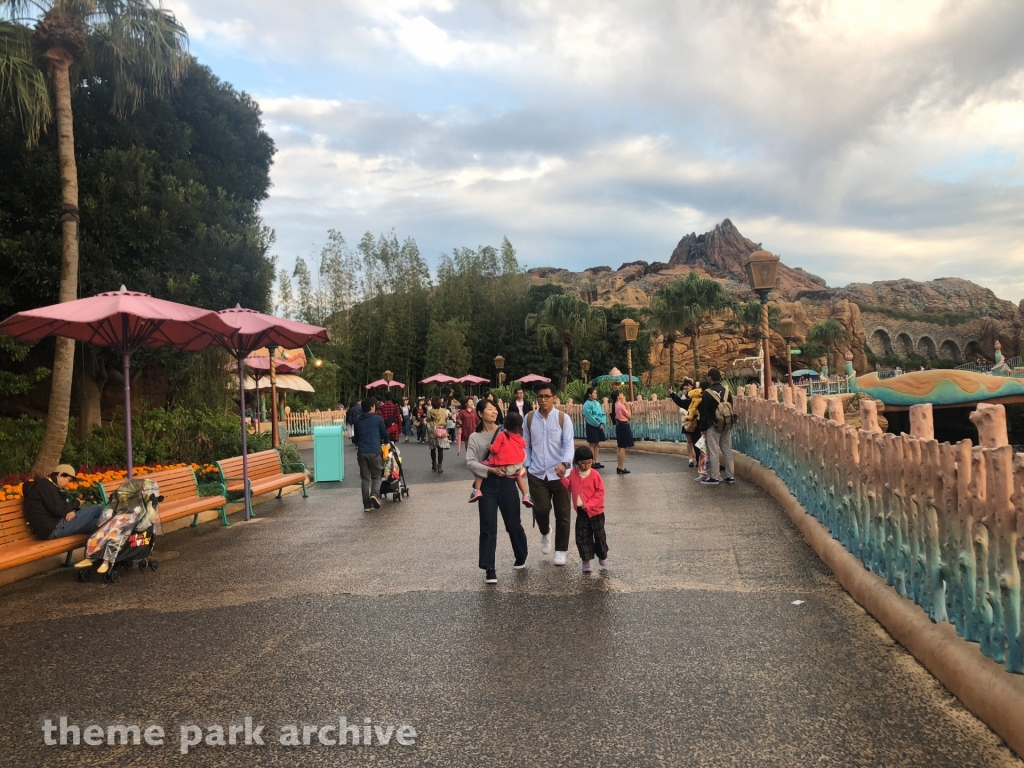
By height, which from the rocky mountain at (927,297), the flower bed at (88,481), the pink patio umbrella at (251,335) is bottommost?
the flower bed at (88,481)

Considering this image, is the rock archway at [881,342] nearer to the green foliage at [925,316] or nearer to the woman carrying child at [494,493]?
the green foliage at [925,316]

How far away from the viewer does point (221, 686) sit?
4.18 metres

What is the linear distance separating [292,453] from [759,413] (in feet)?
29.4

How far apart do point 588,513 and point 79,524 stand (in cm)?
488

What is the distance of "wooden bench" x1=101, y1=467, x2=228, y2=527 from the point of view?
9.23 metres

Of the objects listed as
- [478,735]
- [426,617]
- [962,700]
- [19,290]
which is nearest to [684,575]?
[426,617]

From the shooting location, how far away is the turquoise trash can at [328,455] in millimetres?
15797

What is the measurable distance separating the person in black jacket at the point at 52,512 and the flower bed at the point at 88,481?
33 cm

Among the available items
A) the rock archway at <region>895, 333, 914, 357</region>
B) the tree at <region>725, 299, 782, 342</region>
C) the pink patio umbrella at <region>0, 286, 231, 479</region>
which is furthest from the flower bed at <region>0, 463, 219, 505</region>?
the rock archway at <region>895, 333, 914, 357</region>

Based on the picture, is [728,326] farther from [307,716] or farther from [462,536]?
[307,716]

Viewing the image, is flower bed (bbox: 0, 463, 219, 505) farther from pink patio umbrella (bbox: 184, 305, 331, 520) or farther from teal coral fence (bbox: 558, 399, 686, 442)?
teal coral fence (bbox: 558, 399, 686, 442)

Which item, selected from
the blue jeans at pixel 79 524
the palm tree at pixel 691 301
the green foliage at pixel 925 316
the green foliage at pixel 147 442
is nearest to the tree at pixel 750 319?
the palm tree at pixel 691 301

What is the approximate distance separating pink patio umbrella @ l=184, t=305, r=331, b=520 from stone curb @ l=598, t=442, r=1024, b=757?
7446mm

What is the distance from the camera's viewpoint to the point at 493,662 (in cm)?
440
